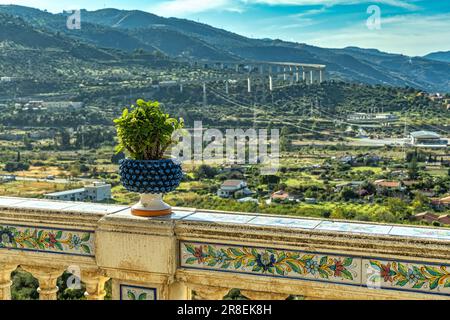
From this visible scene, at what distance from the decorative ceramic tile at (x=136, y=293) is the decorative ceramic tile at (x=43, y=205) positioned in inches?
20.7

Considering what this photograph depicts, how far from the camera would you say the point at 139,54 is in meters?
63.5

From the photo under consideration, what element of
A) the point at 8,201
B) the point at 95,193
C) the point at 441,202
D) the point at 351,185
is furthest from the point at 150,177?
the point at 351,185

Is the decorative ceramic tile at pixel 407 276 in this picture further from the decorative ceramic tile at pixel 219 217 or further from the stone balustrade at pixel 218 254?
the decorative ceramic tile at pixel 219 217

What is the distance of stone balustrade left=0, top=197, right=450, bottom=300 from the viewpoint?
2.32 m

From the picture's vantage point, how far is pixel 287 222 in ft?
8.57

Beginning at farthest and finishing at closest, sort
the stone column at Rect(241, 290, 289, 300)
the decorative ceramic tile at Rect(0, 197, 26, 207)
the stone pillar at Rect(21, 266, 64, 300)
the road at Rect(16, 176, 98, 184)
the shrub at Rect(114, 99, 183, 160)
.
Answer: the road at Rect(16, 176, 98, 184), the decorative ceramic tile at Rect(0, 197, 26, 207), the stone pillar at Rect(21, 266, 64, 300), the shrub at Rect(114, 99, 183, 160), the stone column at Rect(241, 290, 289, 300)

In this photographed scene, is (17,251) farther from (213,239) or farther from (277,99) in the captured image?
(277,99)

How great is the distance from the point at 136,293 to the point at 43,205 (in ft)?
2.29

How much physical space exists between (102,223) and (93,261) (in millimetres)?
175

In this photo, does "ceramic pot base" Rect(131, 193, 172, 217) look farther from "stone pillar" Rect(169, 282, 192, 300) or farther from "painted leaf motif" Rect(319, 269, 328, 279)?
"painted leaf motif" Rect(319, 269, 328, 279)

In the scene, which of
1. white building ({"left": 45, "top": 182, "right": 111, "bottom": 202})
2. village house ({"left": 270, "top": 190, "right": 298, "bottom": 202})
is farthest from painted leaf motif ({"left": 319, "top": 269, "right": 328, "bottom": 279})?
village house ({"left": 270, "top": 190, "right": 298, "bottom": 202})

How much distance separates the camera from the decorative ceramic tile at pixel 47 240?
9.17 feet
